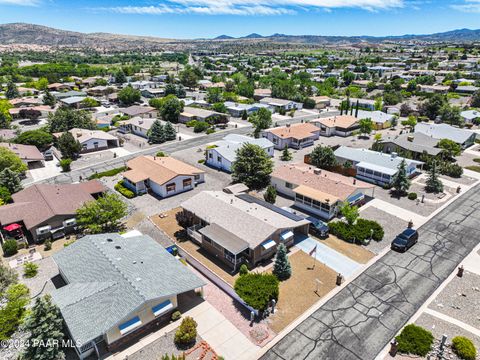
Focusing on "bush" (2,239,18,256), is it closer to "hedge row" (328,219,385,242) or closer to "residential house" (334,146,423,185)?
"hedge row" (328,219,385,242)

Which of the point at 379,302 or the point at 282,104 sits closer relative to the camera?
the point at 379,302

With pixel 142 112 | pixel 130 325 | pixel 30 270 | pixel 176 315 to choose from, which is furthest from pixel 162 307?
pixel 142 112

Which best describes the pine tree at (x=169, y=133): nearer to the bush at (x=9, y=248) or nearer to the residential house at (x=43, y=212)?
the residential house at (x=43, y=212)

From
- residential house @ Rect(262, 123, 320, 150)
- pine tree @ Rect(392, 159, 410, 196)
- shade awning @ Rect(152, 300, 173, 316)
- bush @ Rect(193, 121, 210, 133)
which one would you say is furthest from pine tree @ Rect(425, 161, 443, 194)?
bush @ Rect(193, 121, 210, 133)

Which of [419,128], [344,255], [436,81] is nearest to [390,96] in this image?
[419,128]

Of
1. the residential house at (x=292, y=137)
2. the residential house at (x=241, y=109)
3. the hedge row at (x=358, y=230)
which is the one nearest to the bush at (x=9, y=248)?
the hedge row at (x=358, y=230)

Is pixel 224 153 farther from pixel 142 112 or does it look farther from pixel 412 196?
pixel 142 112

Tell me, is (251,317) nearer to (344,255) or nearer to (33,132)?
(344,255)
